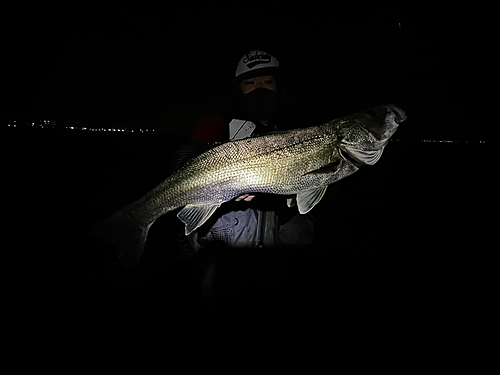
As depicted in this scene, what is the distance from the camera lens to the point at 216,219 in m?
1.95

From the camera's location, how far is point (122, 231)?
4.11ft

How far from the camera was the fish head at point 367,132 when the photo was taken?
118cm

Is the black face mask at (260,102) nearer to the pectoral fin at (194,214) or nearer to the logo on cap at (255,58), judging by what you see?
the logo on cap at (255,58)

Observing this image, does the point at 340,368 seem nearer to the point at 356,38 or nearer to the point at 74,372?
the point at 74,372

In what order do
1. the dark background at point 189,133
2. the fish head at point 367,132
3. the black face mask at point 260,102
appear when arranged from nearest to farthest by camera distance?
the fish head at point 367,132 < the black face mask at point 260,102 < the dark background at point 189,133

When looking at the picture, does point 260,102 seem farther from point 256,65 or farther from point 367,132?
point 367,132

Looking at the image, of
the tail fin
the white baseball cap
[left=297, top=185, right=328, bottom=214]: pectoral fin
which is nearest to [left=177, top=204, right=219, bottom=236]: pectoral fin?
the tail fin

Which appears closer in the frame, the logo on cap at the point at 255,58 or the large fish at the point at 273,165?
the large fish at the point at 273,165

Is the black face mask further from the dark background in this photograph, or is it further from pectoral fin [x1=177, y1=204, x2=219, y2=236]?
pectoral fin [x1=177, y1=204, x2=219, y2=236]

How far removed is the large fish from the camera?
1193 millimetres

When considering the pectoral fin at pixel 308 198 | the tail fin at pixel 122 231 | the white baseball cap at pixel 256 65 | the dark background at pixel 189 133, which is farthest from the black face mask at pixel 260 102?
the tail fin at pixel 122 231

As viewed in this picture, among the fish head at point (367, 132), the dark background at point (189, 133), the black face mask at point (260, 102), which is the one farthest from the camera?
the dark background at point (189, 133)

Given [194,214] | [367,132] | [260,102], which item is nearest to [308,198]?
[367,132]

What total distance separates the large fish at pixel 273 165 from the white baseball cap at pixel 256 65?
0.85 m
